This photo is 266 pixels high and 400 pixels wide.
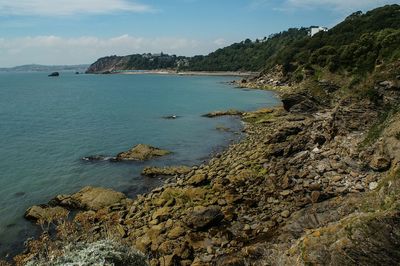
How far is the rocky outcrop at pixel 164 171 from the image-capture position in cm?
3512

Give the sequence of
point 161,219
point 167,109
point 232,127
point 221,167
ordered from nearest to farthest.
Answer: point 161,219 < point 221,167 < point 232,127 < point 167,109

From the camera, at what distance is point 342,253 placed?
10.7m

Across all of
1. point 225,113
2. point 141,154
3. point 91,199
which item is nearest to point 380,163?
point 91,199

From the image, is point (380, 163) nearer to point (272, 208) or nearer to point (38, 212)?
point (272, 208)

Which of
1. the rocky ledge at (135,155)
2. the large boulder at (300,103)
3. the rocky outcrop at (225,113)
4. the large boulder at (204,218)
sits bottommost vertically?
the rocky outcrop at (225,113)

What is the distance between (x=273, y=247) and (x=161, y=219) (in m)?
8.72

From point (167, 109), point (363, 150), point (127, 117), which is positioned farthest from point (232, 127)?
point (363, 150)

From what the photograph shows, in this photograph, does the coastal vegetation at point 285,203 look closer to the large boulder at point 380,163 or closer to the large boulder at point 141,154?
the large boulder at point 380,163

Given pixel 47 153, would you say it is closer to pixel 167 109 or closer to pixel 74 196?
pixel 74 196

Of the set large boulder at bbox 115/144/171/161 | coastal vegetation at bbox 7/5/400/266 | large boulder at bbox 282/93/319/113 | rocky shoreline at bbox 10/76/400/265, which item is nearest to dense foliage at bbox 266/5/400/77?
coastal vegetation at bbox 7/5/400/266

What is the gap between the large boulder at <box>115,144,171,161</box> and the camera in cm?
4047

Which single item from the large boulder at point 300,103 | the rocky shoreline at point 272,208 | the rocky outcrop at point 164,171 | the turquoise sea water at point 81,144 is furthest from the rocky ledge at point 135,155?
the large boulder at point 300,103

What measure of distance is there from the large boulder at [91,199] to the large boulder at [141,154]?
10521 millimetres

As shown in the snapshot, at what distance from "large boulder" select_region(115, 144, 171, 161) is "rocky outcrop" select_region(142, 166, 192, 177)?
15.1 ft
